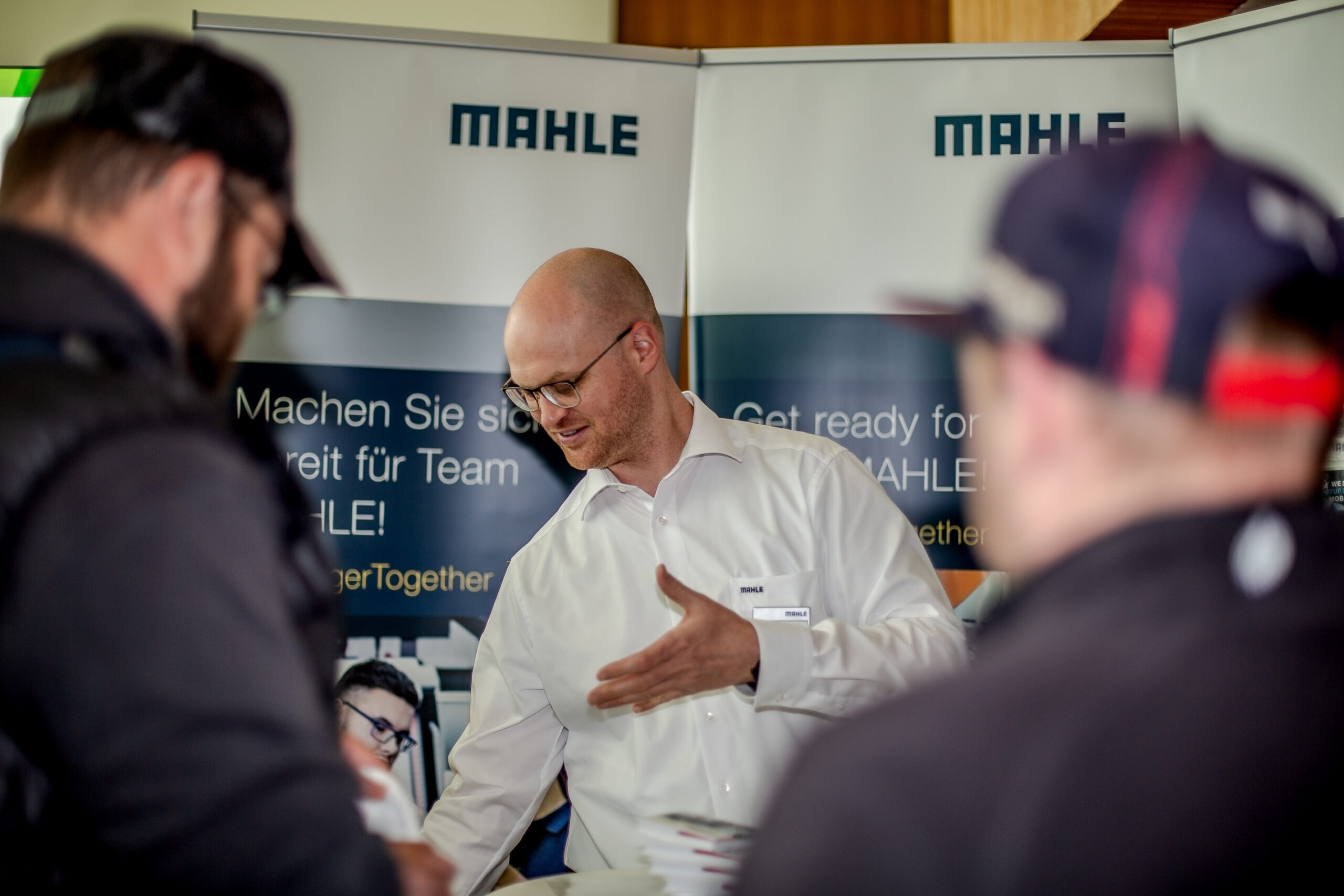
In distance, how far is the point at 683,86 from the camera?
333 cm

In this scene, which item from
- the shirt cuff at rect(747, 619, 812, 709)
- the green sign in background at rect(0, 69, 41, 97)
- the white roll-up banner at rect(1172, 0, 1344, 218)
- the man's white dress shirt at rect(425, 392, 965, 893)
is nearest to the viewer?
the shirt cuff at rect(747, 619, 812, 709)

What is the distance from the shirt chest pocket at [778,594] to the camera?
248cm

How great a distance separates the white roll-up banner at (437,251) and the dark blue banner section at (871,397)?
0.76 feet

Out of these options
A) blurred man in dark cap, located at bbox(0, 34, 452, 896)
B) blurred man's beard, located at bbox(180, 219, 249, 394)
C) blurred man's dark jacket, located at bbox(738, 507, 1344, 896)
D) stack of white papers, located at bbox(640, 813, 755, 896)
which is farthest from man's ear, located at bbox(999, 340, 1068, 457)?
stack of white papers, located at bbox(640, 813, 755, 896)

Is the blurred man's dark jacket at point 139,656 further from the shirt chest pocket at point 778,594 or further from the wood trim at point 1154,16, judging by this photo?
the wood trim at point 1154,16

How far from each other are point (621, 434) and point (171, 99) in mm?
1679

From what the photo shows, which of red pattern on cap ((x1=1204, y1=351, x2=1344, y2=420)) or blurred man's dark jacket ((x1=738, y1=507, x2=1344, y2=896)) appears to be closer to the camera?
blurred man's dark jacket ((x1=738, y1=507, x2=1344, y2=896))

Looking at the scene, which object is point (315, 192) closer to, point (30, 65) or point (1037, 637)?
point (30, 65)

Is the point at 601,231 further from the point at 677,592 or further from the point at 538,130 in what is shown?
the point at 677,592

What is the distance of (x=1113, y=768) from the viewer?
0.63 meters

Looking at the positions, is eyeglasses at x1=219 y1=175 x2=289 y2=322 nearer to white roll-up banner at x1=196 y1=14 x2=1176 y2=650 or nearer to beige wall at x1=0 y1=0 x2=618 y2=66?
white roll-up banner at x1=196 y1=14 x2=1176 y2=650

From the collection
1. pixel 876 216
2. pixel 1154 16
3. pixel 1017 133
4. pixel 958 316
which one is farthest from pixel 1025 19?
pixel 958 316

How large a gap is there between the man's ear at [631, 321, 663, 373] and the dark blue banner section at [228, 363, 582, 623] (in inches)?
23.4

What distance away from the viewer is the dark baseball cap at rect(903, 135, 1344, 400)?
0.73 meters
